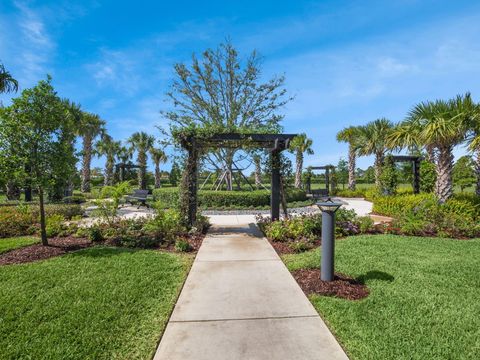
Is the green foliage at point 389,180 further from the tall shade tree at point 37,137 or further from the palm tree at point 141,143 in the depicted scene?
the palm tree at point 141,143

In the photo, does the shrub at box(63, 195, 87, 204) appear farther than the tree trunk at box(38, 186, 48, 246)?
Yes

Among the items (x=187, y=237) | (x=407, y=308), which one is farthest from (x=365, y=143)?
(x=407, y=308)

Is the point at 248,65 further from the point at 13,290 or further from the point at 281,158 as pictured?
the point at 13,290

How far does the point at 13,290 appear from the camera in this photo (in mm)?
3633

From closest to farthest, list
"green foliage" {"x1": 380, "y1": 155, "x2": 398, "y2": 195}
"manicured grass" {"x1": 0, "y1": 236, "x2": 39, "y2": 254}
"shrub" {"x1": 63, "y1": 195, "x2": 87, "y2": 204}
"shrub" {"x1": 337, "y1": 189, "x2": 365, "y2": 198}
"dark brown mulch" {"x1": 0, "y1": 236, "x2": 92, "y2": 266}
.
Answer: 1. "dark brown mulch" {"x1": 0, "y1": 236, "x2": 92, "y2": 266}
2. "manicured grass" {"x1": 0, "y1": 236, "x2": 39, "y2": 254}
3. "green foliage" {"x1": 380, "y1": 155, "x2": 398, "y2": 195}
4. "shrub" {"x1": 63, "y1": 195, "x2": 87, "y2": 204}
5. "shrub" {"x1": 337, "y1": 189, "x2": 365, "y2": 198}

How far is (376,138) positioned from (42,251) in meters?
20.9

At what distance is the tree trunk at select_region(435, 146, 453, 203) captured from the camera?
880 centimetres

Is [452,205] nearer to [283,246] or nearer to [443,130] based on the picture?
[443,130]

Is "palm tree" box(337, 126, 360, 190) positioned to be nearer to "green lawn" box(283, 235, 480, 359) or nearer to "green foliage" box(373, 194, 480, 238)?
"green foliage" box(373, 194, 480, 238)

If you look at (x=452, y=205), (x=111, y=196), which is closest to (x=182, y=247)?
(x=111, y=196)

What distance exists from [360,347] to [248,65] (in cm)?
1801

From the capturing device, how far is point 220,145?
7.92 m

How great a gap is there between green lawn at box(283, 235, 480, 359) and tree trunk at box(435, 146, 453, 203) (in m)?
3.94

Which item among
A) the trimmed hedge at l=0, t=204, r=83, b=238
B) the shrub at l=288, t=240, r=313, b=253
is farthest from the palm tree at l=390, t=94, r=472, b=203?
the trimmed hedge at l=0, t=204, r=83, b=238
